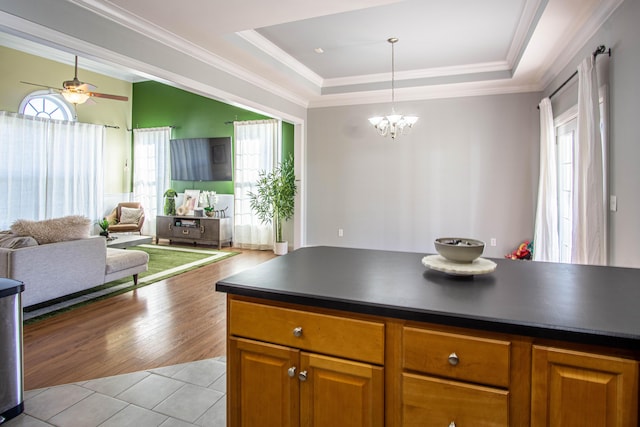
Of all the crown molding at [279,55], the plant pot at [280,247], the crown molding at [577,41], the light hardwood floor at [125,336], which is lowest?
the light hardwood floor at [125,336]

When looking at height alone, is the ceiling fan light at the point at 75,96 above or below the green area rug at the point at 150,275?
above

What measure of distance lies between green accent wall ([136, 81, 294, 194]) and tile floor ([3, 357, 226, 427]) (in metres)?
5.11

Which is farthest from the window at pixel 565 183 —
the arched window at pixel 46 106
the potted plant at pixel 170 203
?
the arched window at pixel 46 106

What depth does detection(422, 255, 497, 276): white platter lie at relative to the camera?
4.43 feet

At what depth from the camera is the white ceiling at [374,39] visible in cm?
307

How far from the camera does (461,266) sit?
54.9 inches

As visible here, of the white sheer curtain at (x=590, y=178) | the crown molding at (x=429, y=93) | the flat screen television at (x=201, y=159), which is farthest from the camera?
the flat screen television at (x=201, y=159)

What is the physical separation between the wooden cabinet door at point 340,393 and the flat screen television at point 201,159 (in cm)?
666

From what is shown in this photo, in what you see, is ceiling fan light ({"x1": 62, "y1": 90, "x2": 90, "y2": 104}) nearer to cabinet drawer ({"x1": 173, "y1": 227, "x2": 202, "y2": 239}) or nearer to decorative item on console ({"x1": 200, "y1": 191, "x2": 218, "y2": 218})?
decorative item on console ({"x1": 200, "y1": 191, "x2": 218, "y2": 218})

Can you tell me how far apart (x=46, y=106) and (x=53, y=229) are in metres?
4.76

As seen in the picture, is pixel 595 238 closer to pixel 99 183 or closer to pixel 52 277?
pixel 52 277

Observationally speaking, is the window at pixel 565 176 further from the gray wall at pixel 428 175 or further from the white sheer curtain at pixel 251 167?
the white sheer curtain at pixel 251 167

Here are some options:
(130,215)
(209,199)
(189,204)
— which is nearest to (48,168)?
(130,215)

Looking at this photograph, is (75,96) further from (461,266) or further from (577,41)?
(577,41)
